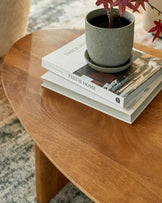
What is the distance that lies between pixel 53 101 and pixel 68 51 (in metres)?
0.20

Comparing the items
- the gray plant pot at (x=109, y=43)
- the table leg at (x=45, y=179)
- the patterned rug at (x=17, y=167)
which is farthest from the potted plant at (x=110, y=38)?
the patterned rug at (x=17, y=167)

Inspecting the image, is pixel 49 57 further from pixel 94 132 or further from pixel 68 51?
pixel 94 132

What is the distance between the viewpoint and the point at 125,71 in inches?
35.8

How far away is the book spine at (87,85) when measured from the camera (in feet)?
2.68

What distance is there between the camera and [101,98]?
854 mm

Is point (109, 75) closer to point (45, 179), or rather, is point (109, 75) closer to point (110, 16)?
point (110, 16)

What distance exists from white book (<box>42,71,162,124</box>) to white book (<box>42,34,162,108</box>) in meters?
0.01

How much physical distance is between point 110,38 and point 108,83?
0.13 meters

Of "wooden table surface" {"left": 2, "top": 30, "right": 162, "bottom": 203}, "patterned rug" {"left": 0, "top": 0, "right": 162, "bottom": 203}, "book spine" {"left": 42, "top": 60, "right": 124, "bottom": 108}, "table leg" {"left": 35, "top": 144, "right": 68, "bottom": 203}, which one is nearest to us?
"wooden table surface" {"left": 2, "top": 30, "right": 162, "bottom": 203}

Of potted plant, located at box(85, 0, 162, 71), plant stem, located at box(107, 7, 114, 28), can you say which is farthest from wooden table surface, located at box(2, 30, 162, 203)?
plant stem, located at box(107, 7, 114, 28)

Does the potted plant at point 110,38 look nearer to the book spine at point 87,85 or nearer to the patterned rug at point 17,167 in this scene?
the book spine at point 87,85

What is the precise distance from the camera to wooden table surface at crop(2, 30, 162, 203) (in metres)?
0.66

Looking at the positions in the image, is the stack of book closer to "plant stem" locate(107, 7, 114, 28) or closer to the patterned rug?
"plant stem" locate(107, 7, 114, 28)

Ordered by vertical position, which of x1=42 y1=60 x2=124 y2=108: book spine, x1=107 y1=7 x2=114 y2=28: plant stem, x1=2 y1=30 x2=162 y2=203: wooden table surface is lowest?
x1=2 y1=30 x2=162 y2=203: wooden table surface
